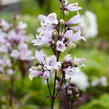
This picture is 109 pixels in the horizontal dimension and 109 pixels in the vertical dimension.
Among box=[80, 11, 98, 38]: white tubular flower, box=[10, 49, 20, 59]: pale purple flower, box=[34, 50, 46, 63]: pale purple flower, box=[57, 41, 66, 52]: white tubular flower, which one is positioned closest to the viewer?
box=[57, 41, 66, 52]: white tubular flower

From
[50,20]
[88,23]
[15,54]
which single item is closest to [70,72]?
[50,20]

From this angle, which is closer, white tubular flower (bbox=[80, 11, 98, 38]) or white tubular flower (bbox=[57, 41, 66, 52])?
white tubular flower (bbox=[57, 41, 66, 52])

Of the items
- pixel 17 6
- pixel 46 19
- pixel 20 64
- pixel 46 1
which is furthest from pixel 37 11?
pixel 46 19

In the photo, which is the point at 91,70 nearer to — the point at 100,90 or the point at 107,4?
the point at 100,90

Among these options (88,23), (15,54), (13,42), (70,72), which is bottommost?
(70,72)

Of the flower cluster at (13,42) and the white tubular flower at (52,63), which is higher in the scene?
the flower cluster at (13,42)

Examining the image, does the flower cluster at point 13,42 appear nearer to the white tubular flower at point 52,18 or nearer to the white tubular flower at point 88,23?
the white tubular flower at point 52,18

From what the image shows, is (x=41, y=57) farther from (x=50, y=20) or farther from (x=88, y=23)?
(x=88, y=23)

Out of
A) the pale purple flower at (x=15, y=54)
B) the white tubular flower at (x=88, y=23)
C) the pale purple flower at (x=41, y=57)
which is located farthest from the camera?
the white tubular flower at (x=88, y=23)

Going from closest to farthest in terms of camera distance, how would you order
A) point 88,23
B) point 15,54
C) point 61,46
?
point 61,46
point 15,54
point 88,23

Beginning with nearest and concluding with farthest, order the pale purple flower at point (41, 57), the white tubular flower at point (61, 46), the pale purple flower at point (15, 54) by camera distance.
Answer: the white tubular flower at point (61, 46) → the pale purple flower at point (41, 57) → the pale purple flower at point (15, 54)

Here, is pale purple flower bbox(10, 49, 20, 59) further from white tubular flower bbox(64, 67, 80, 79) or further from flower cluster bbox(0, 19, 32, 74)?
white tubular flower bbox(64, 67, 80, 79)

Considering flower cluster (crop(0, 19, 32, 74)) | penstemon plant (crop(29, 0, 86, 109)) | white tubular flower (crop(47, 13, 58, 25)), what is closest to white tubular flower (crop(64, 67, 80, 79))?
penstemon plant (crop(29, 0, 86, 109))

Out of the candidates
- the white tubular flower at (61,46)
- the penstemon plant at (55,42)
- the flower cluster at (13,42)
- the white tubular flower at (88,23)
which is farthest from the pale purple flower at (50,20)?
the white tubular flower at (88,23)
